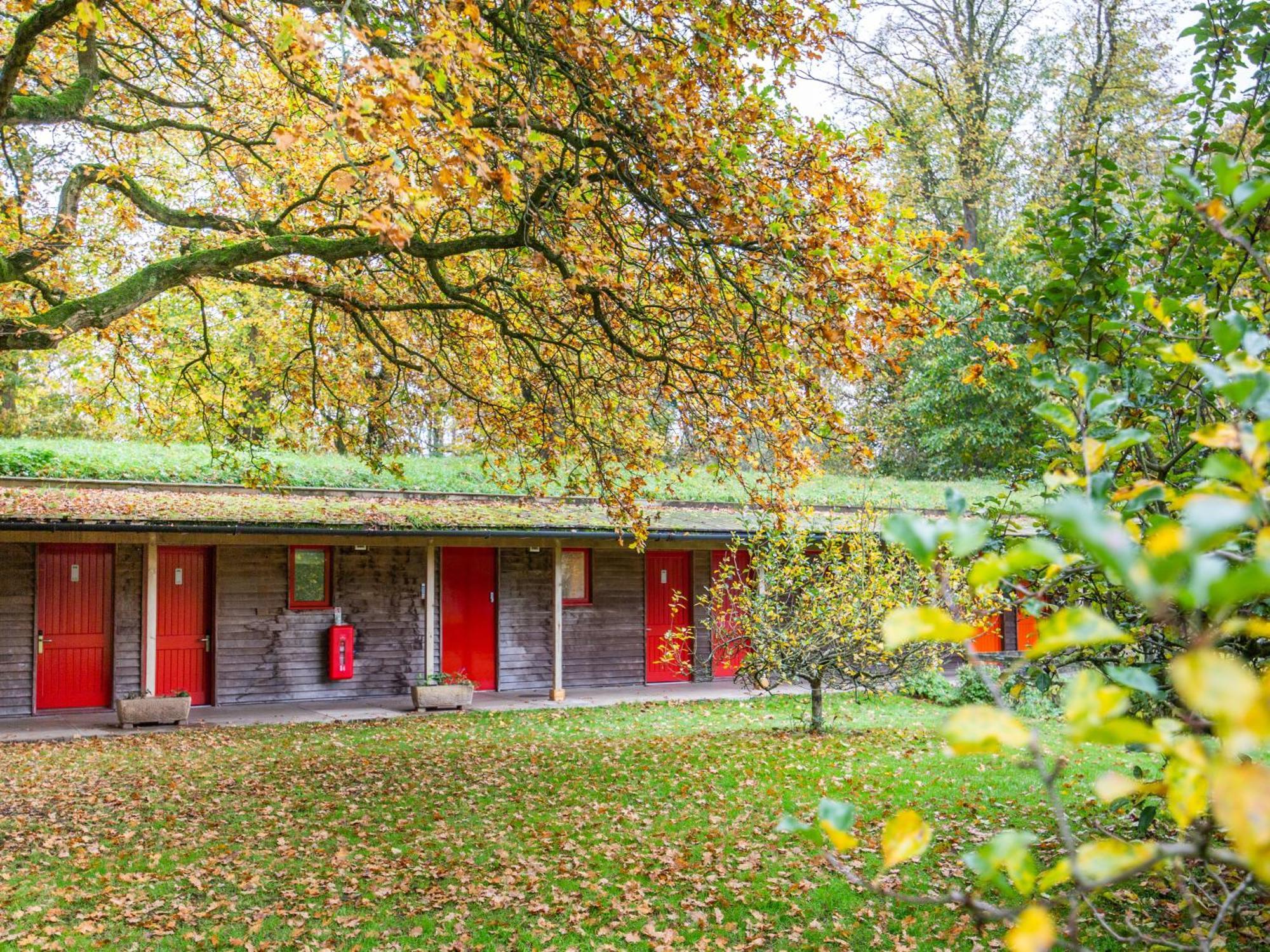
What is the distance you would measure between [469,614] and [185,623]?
180 inches

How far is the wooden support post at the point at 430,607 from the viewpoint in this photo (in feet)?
50.7

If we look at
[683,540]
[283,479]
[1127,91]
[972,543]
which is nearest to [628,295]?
[283,479]

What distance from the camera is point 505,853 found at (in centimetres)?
710

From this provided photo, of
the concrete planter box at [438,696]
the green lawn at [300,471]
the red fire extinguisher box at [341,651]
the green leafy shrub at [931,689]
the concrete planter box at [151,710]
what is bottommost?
the green leafy shrub at [931,689]

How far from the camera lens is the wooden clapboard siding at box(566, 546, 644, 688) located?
17.5 m

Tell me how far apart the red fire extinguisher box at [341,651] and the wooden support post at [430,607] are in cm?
121

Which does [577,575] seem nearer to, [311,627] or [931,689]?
[311,627]

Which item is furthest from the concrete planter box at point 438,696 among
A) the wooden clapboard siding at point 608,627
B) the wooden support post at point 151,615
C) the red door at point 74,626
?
the red door at point 74,626

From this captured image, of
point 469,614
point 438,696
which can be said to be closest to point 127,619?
point 438,696

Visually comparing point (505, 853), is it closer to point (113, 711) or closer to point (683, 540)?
point (113, 711)

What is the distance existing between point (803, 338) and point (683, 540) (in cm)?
1029

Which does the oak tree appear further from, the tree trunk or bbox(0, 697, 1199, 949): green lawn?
the tree trunk

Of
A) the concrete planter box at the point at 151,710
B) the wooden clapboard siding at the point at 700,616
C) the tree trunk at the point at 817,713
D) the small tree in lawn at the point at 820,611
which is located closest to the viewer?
the small tree in lawn at the point at 820,611

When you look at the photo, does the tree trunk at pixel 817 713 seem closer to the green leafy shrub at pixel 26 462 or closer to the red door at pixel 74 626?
the red door at pixel 74 626
